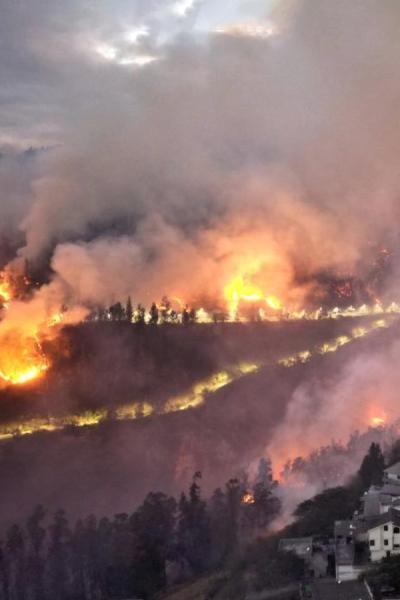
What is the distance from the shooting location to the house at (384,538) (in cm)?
2438

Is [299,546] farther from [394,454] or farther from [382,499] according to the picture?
[394,454]

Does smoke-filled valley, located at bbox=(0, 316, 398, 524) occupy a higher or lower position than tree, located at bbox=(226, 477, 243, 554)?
higher

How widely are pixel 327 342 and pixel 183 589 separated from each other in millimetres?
45792

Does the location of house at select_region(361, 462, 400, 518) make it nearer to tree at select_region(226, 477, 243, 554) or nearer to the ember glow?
tree at select_region(226, 477, 243, 554)

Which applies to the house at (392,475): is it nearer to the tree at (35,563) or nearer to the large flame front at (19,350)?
the tree at (35,563)

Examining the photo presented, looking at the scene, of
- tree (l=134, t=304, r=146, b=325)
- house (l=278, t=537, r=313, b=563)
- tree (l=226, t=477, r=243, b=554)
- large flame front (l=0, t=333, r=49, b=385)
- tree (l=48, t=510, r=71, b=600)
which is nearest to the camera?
house (l=278, t=537, r=313, b=563)

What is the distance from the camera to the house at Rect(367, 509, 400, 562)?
80.0ft

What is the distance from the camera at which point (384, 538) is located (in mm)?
24531

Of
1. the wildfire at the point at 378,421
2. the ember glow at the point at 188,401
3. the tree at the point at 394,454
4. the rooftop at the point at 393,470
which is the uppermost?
the ember glow at the point at 188,401

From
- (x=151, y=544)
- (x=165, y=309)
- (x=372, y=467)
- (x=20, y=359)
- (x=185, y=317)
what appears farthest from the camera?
(x=165, y=309)

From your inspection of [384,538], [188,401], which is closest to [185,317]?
[188,401]

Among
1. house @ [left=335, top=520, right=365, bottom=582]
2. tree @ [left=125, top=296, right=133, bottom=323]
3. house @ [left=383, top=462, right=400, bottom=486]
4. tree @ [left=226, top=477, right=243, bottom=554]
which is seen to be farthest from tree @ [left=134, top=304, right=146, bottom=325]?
house @ [left=335, top=520, right=365, bottom=582]

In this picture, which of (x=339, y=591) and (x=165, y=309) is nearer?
(x=339, y=591)

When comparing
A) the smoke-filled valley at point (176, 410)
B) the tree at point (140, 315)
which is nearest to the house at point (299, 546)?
the smoke-filled valley at point (176, 410)
